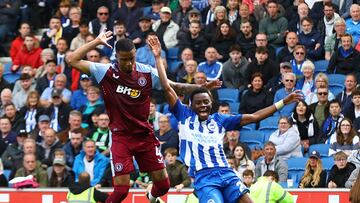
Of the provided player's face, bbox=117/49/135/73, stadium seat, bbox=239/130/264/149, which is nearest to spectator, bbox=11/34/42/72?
stadium seat, bbox=239/130/264/149

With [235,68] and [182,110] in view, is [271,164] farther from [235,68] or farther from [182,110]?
[182,110]

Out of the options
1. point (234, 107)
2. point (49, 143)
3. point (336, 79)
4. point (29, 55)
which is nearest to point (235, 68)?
point (234, 107)

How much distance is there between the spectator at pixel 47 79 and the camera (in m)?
24.5

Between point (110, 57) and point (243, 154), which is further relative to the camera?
point (110, 57)

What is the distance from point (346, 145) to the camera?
19.9 metres

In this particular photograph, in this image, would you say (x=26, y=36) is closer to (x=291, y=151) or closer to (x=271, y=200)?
(x=291, y=151)

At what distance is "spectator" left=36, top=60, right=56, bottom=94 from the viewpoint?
24.5 metres

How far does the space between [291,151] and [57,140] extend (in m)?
4.47

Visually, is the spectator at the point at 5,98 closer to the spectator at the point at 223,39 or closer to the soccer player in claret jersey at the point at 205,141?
the spectator at the point at 223,39

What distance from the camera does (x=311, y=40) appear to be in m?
22.8

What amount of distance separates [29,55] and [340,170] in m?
8.84

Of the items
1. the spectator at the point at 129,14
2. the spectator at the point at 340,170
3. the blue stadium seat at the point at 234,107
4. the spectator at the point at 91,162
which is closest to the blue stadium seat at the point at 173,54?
the spectator at the point at 129,14

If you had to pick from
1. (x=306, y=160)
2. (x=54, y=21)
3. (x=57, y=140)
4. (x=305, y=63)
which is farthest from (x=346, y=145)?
(x=54, y=21)

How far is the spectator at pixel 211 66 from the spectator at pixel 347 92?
268 cm
